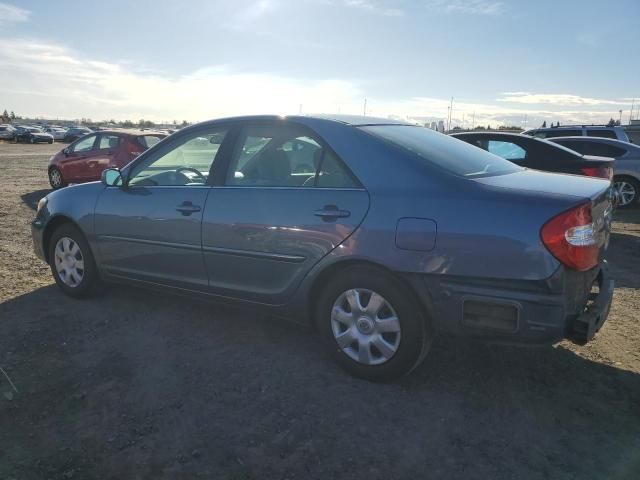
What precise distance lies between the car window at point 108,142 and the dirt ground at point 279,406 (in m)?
8.35

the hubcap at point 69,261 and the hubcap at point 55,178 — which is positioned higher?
the hubcap at point 55,178

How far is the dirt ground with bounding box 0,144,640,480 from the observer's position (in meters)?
2.49

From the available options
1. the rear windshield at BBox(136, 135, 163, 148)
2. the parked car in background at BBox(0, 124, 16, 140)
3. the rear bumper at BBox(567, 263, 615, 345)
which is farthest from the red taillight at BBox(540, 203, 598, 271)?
the parked car in background at BBox(0, 124, 16, 140)

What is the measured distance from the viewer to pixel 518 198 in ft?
9.12

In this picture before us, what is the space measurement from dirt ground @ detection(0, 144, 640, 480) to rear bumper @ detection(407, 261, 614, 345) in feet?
1.56

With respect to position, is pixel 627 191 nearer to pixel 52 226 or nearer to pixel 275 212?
pixel 275 212

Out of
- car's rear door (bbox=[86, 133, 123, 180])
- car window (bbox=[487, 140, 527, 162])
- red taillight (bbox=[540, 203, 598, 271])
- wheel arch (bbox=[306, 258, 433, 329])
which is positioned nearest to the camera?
red taillight (bbox=[540, 203, 598, 271])

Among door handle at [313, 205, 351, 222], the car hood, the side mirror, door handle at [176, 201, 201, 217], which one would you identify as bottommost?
door handle at [176, 201, 201, 217]

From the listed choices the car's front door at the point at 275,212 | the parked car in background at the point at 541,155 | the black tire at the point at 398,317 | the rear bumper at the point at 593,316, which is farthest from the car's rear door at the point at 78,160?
the rear bumper at the point at 593,316

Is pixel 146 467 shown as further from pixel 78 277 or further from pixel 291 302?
pixel 78 277

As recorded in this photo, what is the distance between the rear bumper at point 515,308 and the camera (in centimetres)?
271

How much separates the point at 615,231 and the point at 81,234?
306 inches

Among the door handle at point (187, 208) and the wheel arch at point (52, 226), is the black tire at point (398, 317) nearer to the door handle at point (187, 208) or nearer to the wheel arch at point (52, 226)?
the door handle at point (187, 208)

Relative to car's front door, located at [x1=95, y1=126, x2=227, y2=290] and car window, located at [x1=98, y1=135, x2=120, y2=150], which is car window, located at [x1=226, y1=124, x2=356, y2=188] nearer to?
car's front door, located at [x1=95, y1=126, x2=227, y2=290]
